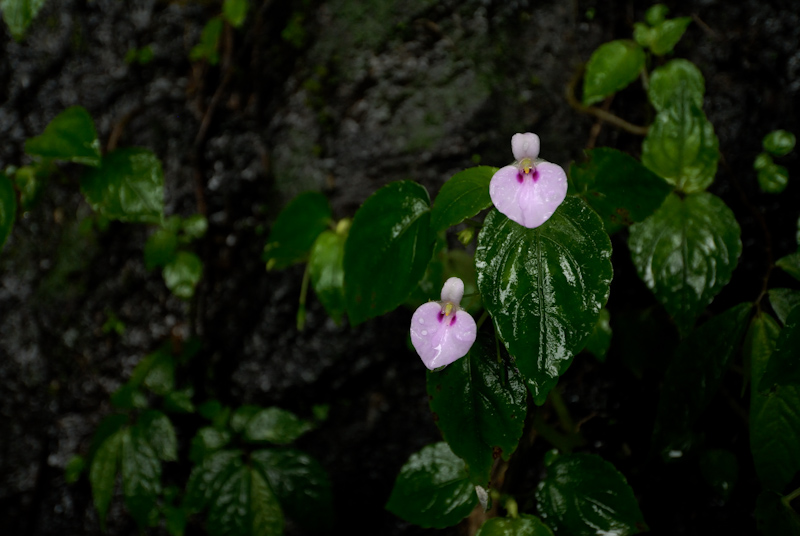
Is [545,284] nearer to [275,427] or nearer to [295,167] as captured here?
[275,427]

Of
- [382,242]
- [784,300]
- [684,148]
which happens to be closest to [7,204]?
[382,242]

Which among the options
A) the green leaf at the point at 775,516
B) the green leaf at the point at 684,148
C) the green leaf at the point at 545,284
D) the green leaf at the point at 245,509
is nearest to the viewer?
the green leaf at the point at 545,284

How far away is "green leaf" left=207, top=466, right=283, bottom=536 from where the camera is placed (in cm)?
129

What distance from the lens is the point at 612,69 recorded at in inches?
48.8

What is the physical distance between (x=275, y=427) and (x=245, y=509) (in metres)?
0.22

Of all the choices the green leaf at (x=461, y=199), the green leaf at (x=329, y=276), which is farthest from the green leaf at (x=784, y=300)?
the green leaf at (x=329, y=276)

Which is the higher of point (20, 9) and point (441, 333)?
point (20, 9)

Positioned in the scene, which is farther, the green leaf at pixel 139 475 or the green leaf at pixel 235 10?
the green leaf at pixel 235 10

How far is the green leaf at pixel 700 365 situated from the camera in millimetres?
951

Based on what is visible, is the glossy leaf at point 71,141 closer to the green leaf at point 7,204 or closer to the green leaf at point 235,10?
the green leaf at point 7,204

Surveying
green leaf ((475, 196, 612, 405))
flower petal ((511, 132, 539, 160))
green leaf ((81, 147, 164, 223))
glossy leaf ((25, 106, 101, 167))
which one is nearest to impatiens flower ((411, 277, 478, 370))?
green leaf ((475, 196, 612, 405))

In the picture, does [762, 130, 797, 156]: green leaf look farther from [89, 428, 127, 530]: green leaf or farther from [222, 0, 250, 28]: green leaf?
[89, 428, 127, 530]: green leaf

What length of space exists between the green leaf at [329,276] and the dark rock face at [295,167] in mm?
322

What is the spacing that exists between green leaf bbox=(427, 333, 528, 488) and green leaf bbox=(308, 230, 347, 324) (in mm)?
417
